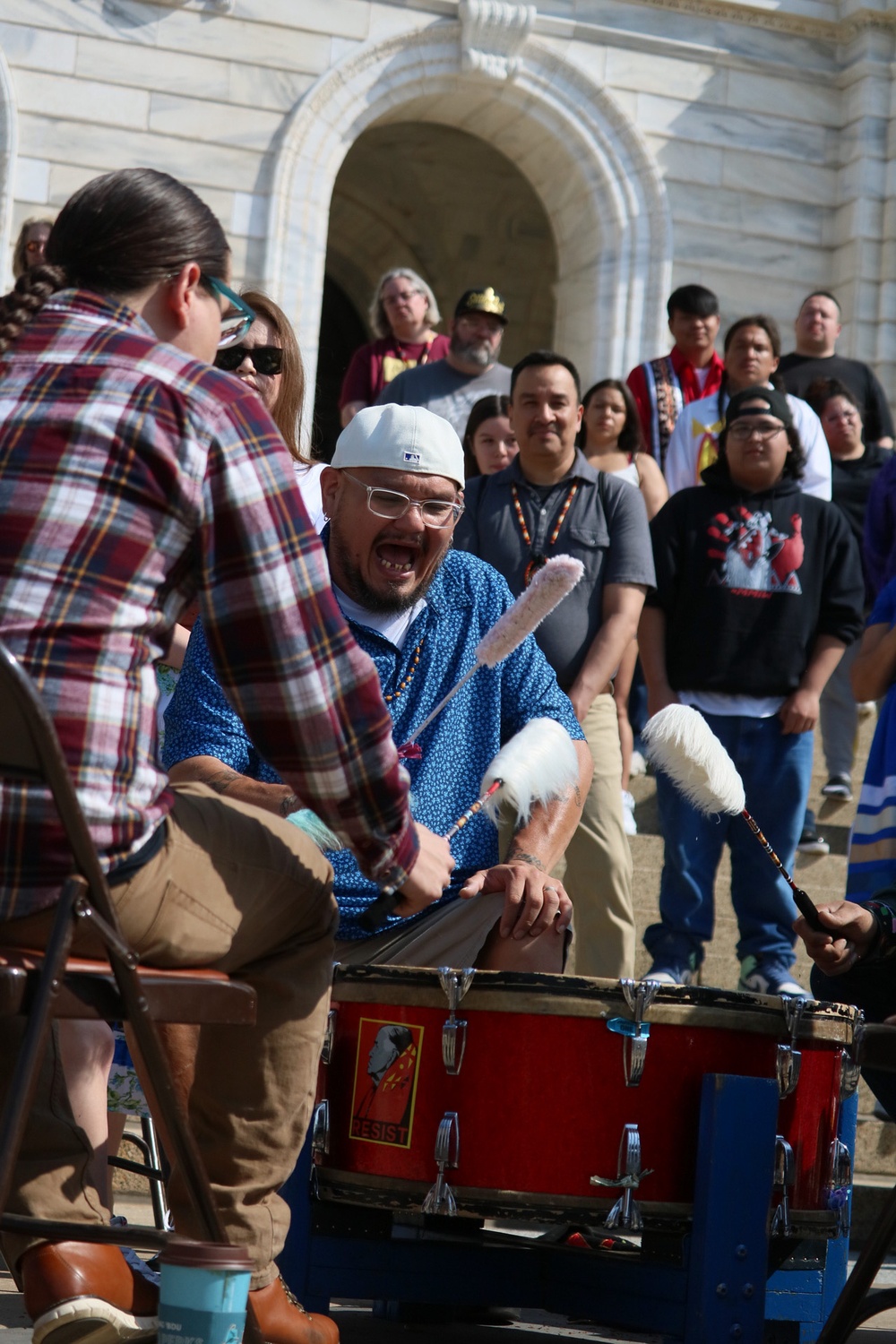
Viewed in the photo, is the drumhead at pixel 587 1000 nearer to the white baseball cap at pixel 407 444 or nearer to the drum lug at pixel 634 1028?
the drum lug at pixel 634 1028

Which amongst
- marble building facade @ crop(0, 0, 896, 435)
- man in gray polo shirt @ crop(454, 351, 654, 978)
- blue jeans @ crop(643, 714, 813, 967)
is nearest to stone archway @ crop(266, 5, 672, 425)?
marble building facade @ crop(0, 0, 896, 435)

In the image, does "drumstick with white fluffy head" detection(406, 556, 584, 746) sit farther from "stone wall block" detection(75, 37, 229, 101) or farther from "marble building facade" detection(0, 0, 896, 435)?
"stone wall block" detection(75, 37, 229, 101)

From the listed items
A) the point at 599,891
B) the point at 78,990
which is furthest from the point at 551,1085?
the point at 599,891

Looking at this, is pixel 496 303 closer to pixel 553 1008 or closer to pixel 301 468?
pixel 301 468

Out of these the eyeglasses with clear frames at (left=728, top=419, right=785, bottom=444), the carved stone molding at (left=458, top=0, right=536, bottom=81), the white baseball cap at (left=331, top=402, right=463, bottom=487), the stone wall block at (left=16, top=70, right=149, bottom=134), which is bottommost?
the white baseball cap at (left=331, top=402, right=463, bottom=487)

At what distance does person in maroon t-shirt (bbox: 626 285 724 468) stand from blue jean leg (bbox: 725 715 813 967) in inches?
121

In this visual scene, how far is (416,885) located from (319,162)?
34.9ft

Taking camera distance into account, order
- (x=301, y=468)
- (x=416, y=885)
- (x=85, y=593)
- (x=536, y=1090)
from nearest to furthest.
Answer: (x=85, y=593), (x=416, y=885), (x=536, y=1090), (x=301, y=468)

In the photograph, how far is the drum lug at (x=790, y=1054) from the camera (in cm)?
297

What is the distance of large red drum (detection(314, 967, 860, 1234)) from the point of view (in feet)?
9.45

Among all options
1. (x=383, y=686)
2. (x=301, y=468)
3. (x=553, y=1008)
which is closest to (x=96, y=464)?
(x=553, y=1008)

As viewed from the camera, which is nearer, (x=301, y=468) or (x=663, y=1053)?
(x=663, y=1053)

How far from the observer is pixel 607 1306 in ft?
10.0

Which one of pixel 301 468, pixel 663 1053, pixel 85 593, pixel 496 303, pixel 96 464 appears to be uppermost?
pixel 496 303
